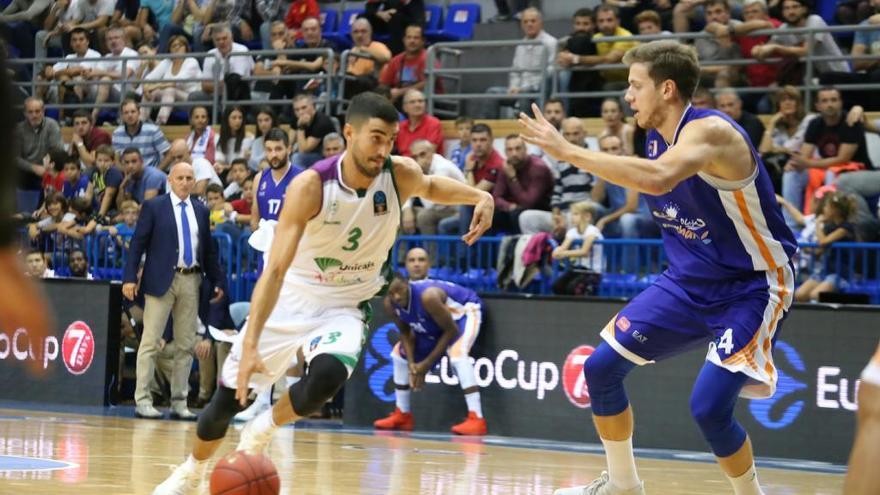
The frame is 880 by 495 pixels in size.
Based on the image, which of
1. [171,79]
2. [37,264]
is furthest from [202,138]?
[37,264]

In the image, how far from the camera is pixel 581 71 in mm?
16875

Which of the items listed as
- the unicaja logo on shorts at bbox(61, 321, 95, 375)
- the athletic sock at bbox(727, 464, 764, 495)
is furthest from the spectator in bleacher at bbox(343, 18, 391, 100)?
the athletic sock at bbox(727, 464, 764, 495)

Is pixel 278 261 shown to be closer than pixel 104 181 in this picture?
Yes

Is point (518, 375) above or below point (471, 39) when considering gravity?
below

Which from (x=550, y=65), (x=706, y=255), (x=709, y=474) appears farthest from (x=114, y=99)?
(x=706, y=255)

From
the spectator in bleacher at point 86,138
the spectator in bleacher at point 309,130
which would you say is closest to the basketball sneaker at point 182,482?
the spectator in bleacher at point 309,130

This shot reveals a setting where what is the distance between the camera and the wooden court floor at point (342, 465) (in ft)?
27.2

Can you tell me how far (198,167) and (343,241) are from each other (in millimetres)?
10975

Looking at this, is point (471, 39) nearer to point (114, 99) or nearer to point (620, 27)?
point (620, 27)

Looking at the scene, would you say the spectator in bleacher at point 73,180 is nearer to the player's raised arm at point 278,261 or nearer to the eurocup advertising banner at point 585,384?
the eurocup advertising banner at point 585,384

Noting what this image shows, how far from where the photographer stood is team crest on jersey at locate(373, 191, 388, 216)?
24.0 feet

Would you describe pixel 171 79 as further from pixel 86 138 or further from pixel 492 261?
pixel 492 261

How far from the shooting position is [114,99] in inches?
858

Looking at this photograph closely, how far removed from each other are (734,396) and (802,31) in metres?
8.67
